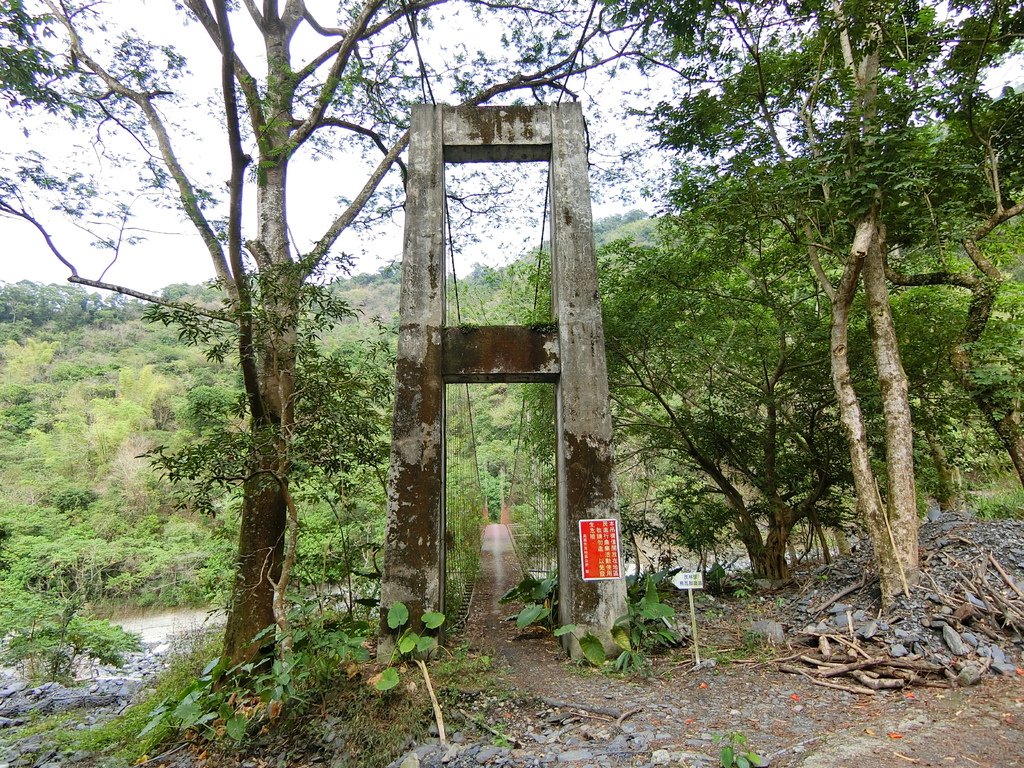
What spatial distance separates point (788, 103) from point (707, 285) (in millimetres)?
1814

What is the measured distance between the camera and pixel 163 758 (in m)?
3.21

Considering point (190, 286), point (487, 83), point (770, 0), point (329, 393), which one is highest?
point (190, 286)

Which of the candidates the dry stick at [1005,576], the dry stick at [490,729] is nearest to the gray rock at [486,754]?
the dry stick at [490,729]

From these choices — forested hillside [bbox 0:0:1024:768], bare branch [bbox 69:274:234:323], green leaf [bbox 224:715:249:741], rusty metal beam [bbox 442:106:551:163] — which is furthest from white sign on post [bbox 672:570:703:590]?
rusty metal beam [bbox 442:106:551:163]

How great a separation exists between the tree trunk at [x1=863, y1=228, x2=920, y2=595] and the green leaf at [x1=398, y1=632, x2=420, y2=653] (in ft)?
10.6

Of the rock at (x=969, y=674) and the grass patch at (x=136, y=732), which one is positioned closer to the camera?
the rock at (x=969, y=674)

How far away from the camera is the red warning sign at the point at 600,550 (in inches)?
145

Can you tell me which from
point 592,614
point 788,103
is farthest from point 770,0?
point 592,614

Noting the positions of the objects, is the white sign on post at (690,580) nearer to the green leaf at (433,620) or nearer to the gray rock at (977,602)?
the green leaf at (433,620)

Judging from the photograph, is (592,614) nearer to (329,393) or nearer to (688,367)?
(329,393)

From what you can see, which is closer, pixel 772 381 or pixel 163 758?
pixel 163 758

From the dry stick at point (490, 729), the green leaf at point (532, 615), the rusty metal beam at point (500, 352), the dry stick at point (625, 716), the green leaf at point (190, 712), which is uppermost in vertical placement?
the rusty metal beam at point (500, 352)

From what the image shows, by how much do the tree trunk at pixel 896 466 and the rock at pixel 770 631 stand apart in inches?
30.1

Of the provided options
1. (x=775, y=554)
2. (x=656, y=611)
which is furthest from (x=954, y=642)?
(x=775, y=554)
